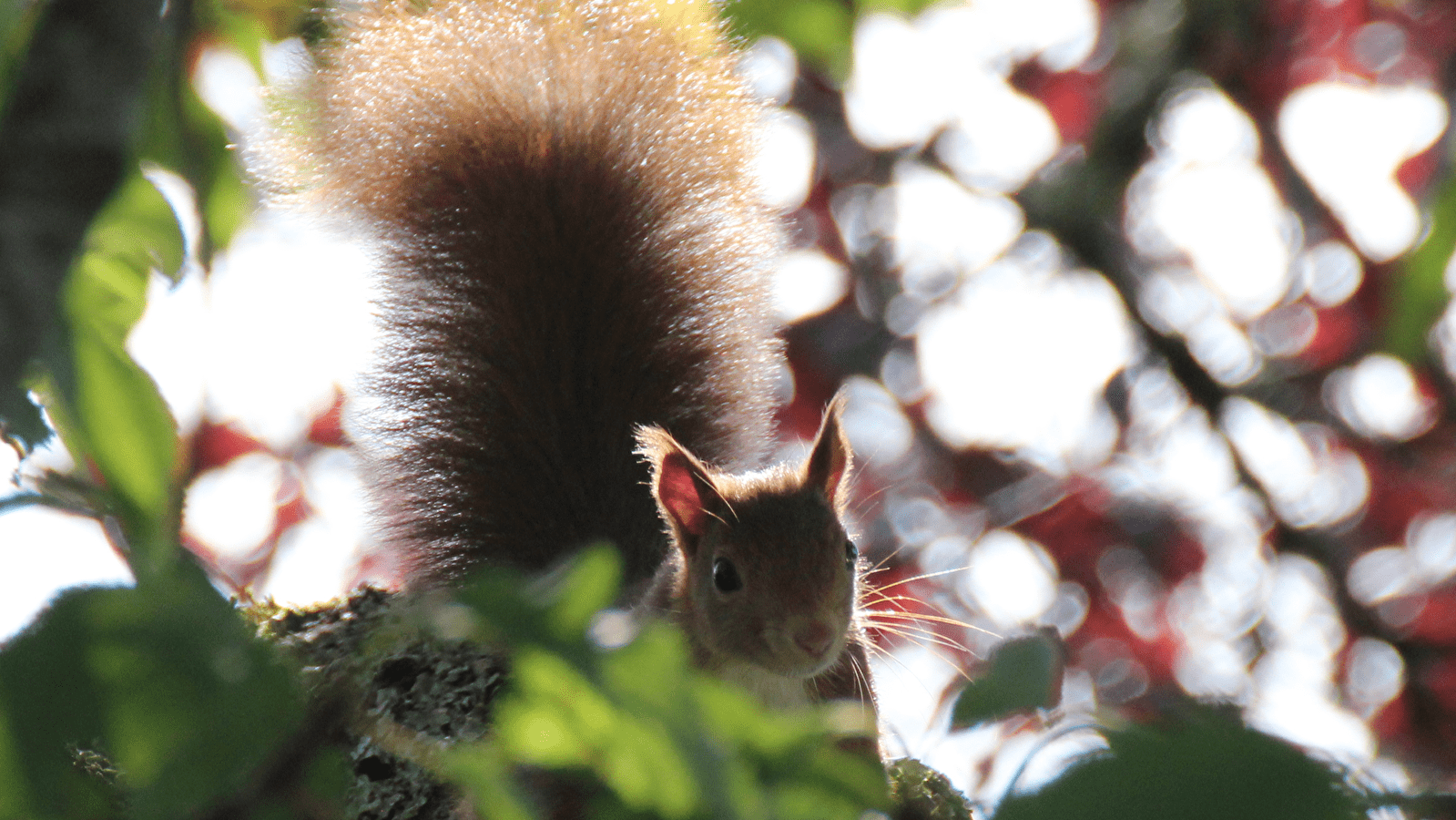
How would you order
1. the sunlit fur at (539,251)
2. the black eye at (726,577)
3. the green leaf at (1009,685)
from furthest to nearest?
the black eye at (726,577) < the sunlit fur at (539,251) < the green leaf at (1009,685)

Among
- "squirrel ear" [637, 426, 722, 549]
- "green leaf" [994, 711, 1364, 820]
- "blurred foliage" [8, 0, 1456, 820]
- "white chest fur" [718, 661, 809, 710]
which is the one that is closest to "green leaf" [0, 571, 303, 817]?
"blurred foliage" [8, 0, 1456, 820]

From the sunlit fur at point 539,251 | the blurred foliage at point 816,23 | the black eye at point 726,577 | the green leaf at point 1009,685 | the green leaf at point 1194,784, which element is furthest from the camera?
the black eye at point 726,577

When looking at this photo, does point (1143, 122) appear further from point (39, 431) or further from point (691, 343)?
point (39, 431)

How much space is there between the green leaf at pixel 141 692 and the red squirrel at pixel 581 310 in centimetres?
128

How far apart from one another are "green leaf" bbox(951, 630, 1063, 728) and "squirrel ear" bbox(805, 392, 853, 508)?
49.2 inches

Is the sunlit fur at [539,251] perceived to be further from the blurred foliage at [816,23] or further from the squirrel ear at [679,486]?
the blurred foliage at [816,23]

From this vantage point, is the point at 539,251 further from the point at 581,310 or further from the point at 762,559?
the point at 762,559

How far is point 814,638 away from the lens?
168cm

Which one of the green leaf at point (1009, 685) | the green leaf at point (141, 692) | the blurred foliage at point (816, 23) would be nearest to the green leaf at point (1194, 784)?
the green leaf at point (1009, 685)

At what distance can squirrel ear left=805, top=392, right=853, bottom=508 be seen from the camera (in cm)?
188

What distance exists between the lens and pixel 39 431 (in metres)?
0.55

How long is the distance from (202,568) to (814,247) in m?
3.06

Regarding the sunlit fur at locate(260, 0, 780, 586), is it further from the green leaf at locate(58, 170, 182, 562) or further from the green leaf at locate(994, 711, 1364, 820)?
the green leaf at locate(994, 711, 1364, 820)

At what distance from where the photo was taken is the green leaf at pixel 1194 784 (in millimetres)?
367
